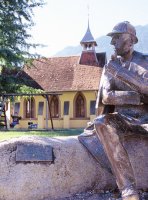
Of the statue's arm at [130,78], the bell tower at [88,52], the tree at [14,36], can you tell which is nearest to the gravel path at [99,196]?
the statue's arm at [130,78]

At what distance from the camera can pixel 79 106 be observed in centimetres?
3544

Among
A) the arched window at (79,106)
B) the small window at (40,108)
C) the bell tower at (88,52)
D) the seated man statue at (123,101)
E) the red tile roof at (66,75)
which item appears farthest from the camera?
the bell tower at (88,52)

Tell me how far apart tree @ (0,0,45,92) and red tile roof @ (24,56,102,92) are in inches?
351

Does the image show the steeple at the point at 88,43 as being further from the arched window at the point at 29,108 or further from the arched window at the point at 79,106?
the arched window at the point at 29,108

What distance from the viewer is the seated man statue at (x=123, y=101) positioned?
4.02m

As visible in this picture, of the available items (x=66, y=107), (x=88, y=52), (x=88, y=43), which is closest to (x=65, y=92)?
(x=66, y=107)

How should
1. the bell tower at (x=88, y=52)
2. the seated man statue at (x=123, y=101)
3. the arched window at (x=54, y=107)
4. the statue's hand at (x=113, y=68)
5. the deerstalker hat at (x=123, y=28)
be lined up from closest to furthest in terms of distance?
the seated man statue at (x=123, y=101) → the statue's hand at (x=113, y=68) → the deerstalker hat at (x=123, y=28) → the arched window at (x=54, y=107) → the bell tower at (x=88, y=52)

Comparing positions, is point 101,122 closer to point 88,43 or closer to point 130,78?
point 130,78

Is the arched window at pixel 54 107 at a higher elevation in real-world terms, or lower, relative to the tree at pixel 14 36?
lower

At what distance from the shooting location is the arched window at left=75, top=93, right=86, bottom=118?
1382 inches

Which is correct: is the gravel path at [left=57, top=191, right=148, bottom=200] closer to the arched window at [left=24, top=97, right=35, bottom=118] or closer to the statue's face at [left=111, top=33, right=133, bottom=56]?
the statue's face at [left=111, top=33, right=133, bottom=56]

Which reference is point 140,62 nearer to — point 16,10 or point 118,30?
point 118,30

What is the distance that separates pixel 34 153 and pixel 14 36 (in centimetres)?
1811

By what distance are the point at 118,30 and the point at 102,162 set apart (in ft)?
4.99
